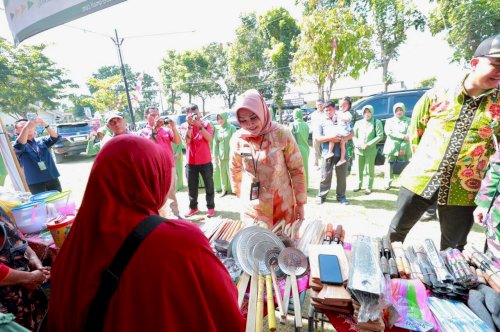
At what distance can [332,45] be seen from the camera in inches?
416

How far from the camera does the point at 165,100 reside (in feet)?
120

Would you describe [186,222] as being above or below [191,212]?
above

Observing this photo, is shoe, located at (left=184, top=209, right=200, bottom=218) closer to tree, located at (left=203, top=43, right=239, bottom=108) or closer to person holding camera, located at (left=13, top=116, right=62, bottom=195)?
person holding camera, located at (left=13, top=116, right=62, bottom=195)

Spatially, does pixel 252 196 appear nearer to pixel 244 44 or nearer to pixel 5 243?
pixel 5 243

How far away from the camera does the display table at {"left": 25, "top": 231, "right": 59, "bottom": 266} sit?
197cm

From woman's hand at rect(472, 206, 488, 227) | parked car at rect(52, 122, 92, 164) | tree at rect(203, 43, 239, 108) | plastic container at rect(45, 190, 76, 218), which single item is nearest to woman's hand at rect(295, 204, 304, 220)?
woman's hand at rect(472, 206, 488, 227)

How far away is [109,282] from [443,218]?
2.40 metres

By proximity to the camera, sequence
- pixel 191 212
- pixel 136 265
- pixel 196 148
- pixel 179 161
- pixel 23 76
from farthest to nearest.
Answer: pixel 23 76 → pixel 179 161 → pixel 191 212 → pixel 196 148 → pixel 136 265

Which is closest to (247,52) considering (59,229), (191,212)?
(191,212)

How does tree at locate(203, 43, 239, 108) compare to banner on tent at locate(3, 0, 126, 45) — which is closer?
banner on tent at locate(3, 0, 126, 45)

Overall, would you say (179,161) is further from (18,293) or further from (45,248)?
(18,293)

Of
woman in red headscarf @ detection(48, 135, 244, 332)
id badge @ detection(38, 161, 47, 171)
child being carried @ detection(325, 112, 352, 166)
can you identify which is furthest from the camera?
child being carried @ detection(325, 112, 352, 166)

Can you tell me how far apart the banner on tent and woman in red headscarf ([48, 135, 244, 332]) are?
1302 mm

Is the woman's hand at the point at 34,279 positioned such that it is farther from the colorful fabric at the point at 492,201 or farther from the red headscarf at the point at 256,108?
the colorful fabric at the point at 492,201
